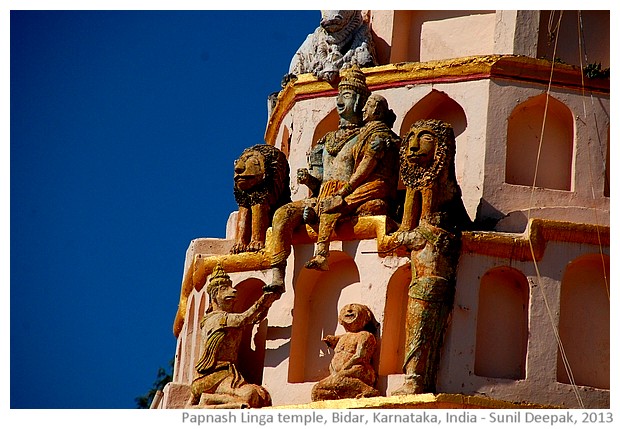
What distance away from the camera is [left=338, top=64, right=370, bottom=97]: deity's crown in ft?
125

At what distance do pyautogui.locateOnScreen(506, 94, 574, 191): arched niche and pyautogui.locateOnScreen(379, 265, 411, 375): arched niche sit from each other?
2.58 meters

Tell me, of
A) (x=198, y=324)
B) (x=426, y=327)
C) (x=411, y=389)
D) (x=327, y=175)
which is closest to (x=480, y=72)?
(x=327, y=175)

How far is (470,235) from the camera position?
36.2 meters

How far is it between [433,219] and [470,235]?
53cm

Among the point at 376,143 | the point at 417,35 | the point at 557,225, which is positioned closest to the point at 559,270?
the point at 557,225

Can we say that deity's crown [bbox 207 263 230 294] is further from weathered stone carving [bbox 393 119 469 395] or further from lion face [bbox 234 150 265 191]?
weathered stone carving [bbox 393 119 469 395]

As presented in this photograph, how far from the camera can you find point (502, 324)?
1433 inches

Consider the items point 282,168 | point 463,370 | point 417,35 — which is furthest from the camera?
point 417,35

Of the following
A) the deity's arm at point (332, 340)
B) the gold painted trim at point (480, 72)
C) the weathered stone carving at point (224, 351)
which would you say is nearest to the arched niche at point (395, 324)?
the deity's arm at point (332, 340)

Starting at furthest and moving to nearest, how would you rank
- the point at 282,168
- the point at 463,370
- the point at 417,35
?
the point at 417,35
the point at 282,168
the point at 463,370

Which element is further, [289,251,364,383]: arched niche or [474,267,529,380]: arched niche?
[289,251,364,383]: arched niche

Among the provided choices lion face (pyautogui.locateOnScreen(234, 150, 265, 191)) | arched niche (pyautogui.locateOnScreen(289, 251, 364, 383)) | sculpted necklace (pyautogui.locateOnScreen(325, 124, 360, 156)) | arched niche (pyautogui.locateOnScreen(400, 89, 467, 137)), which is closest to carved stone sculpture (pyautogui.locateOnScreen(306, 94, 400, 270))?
sculpted necklace (pyautogui.locateOnScreen(325, 124, 360, 156))

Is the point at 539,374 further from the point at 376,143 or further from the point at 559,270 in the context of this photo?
the point at 376,143

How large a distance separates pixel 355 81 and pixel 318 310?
323 centimetres
